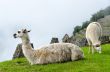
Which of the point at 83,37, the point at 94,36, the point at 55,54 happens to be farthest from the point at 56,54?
the point at 83,37

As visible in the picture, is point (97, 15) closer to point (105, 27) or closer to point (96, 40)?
point (105, 27)

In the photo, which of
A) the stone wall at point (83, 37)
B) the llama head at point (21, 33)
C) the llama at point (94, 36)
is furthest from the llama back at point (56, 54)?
the stone wall at point (83, 37)

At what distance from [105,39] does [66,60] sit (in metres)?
24.8

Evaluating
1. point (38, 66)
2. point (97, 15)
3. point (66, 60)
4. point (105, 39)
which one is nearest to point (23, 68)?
point (38, 66)

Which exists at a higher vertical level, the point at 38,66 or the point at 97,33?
the point at 97,33

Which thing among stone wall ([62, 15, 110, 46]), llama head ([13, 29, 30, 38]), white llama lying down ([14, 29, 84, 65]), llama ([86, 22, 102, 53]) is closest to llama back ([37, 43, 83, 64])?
white llama lying down ([14, 29, 84, 65])

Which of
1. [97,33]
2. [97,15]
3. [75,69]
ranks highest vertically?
[97,15]

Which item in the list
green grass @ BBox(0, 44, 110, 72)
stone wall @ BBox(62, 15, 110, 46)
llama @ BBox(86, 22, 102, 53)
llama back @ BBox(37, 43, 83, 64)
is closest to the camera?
green grass @ BBox(0, 44, 110, 72)

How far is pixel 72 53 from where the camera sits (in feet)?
65.7

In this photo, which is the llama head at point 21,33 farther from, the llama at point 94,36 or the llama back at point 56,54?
the llama at point 94,36

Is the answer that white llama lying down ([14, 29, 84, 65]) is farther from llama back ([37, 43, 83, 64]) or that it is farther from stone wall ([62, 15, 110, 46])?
stone wall ([62, 15, 110, 46])

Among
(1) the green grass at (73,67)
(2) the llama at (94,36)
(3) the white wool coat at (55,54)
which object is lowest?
(1) the green grass at (73,67)

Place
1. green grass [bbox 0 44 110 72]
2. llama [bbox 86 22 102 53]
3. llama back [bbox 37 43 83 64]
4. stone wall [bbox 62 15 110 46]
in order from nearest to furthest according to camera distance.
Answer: green grass [bbox 0 44 110 72]
llama back [bbox 37 43 83 64]
llama [bbox 86 22 102 53]
stone wall [bbox 62 15 110 46]

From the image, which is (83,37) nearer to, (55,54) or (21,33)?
(21,33)
